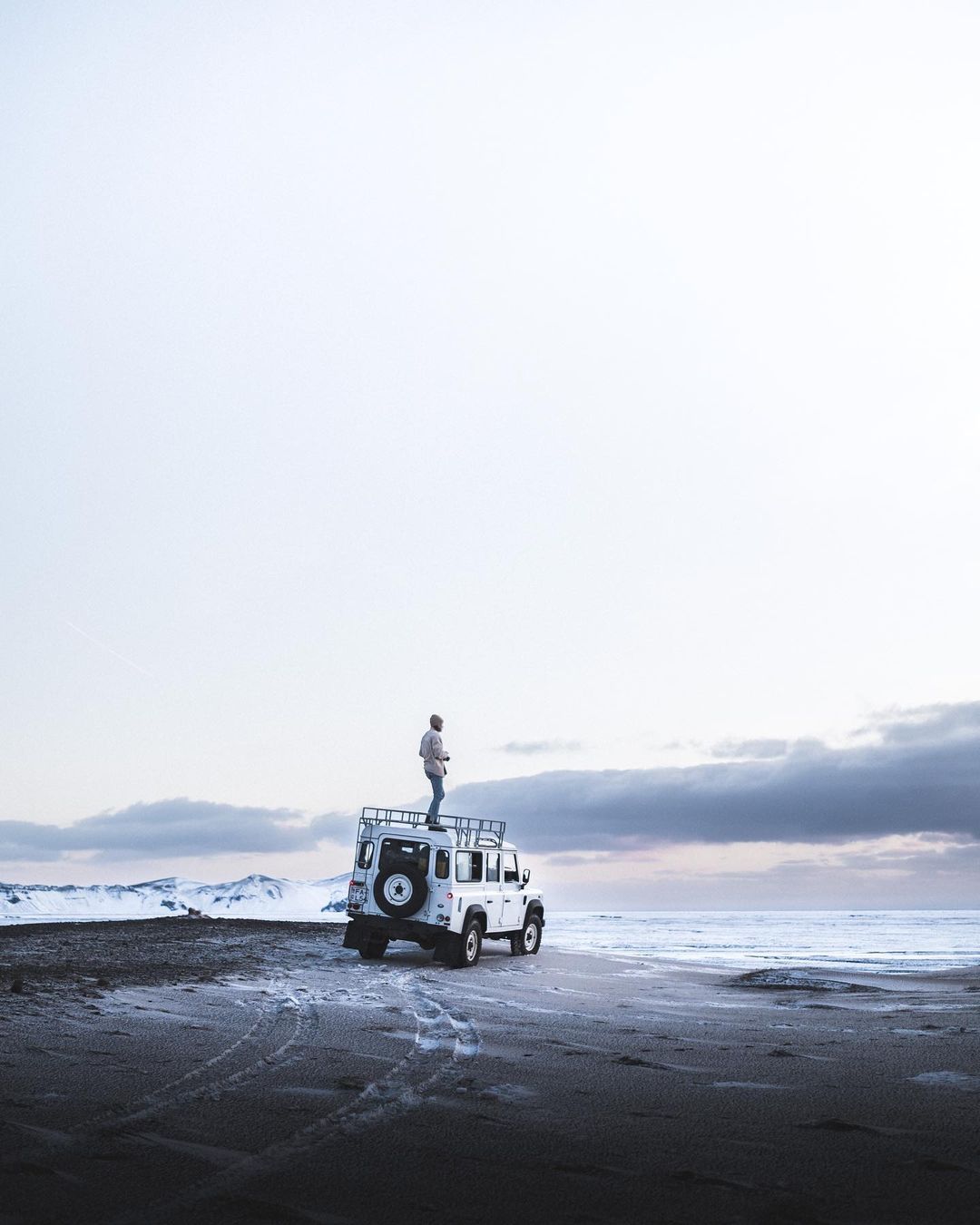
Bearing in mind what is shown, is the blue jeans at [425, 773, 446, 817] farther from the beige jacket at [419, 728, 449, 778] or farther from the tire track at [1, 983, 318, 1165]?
the tire track at [1, 983, 318, 1165]

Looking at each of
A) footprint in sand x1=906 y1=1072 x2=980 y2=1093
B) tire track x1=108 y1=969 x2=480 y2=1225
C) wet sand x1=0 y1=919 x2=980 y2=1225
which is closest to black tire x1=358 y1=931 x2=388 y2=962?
wet sand x1=0 y1=919 x2=980 y2=1225

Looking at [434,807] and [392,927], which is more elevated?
[434,807]

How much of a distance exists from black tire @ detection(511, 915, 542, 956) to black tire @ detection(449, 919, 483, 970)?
2866mm

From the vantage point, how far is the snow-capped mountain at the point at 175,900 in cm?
9200

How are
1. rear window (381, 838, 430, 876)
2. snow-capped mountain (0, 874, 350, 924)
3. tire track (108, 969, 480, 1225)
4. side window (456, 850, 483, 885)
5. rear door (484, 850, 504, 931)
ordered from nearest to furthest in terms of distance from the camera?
tire track (108, 969, 480, 1225)
rear window (381, 838, 430, 876)
side window (456, 850, 483, 885)
rear door (484, 850, 504, 931)
snow-capped mountain (0, 874, 350, 924)

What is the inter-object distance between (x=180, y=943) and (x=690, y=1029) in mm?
16543

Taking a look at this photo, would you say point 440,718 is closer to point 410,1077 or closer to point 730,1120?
point 410,1077

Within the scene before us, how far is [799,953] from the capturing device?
37.2m

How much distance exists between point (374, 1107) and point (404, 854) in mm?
13462

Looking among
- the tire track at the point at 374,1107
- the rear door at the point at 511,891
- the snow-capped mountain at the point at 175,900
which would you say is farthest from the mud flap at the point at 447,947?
the snow-capped mountain at the point at 175,900

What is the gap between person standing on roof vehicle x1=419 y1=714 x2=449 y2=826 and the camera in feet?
72.7

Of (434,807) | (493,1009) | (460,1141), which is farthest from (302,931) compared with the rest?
(460,1141)

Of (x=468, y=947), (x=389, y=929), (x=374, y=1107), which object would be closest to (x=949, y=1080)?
(x=374, y=1107)

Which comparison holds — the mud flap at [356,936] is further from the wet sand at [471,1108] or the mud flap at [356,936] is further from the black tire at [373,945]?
the wet sand at [471,1108]
